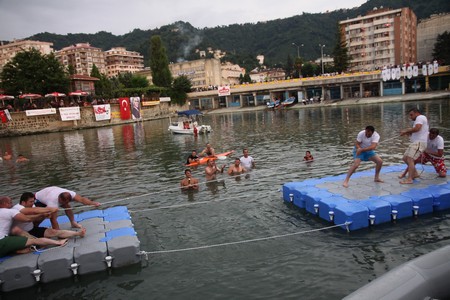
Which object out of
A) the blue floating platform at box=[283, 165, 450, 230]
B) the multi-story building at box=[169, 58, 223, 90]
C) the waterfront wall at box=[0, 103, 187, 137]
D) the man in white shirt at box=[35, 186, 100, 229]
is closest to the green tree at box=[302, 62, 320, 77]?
the multi-story building at box=[169, 58, 223, 90]

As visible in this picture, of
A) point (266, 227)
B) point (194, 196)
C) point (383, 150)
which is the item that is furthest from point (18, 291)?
point (383, 150)

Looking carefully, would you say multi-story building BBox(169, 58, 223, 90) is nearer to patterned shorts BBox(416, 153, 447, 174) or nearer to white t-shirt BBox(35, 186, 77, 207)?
patterned shorts BBox(416, 153, 447, 174)

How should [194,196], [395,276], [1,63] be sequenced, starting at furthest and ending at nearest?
[1,63] < [194,196] < [395,276]

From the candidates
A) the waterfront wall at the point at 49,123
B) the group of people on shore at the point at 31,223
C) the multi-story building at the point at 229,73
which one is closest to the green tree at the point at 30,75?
the waterfront wall at the point at 49,123

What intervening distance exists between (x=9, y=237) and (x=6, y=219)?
427 millimetres

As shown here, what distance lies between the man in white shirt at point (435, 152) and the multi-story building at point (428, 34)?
345 ft

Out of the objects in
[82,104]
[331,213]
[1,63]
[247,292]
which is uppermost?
[1,63]

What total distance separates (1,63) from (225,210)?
182 m

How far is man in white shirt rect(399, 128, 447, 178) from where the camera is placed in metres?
10.9

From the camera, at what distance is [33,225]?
350 inches

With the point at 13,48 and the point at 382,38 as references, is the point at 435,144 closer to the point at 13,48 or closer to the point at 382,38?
the point at 382,38

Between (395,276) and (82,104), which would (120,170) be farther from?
(82,104)

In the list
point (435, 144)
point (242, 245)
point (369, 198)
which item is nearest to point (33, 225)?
point (242, 245)

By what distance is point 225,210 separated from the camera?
11805 millimetres
